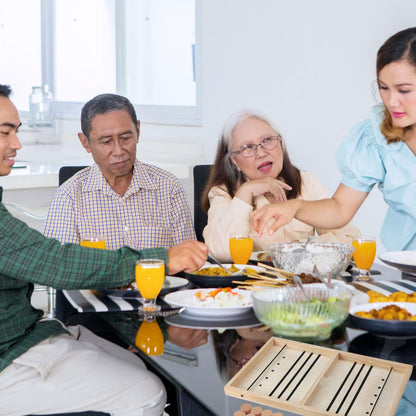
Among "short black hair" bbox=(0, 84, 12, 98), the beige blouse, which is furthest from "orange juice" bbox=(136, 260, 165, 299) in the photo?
the beige blouse

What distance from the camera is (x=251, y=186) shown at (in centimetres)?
230

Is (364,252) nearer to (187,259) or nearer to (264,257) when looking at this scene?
(264,257)

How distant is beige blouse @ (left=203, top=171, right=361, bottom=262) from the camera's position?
2.26 meters

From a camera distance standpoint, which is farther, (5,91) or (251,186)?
(251,186)

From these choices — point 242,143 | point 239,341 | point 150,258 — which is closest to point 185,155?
point 242,143

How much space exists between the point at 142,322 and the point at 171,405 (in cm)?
70

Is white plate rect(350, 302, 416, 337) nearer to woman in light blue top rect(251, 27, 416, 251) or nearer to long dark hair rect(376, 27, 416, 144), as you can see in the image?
woman in light blue top rect(251, 27, 416, 251)

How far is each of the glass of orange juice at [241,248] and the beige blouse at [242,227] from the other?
0.23 metres

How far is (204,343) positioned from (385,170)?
1.09 meters

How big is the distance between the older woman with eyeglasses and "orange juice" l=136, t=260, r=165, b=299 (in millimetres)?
718

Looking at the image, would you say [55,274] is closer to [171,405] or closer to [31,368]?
[31,368]

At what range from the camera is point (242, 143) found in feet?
8.04

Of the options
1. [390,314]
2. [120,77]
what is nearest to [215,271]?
[390,314]

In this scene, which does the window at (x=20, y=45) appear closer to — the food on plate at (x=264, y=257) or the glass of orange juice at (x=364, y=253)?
the food on plate at (x=264, y=257)
